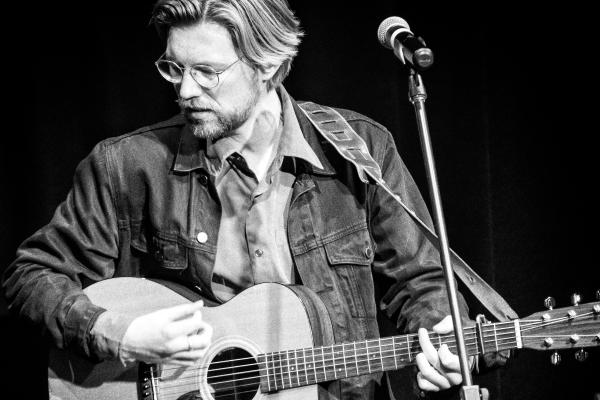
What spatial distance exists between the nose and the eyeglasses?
0.03 feet

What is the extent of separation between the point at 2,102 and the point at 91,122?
35cm

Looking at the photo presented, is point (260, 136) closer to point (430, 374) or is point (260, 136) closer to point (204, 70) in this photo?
point (204, 70)

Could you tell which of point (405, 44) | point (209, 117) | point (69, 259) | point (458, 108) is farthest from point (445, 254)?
point (458, 108)

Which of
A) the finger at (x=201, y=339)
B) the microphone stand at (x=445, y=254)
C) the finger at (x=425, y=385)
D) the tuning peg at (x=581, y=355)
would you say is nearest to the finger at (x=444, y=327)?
the finger at (x=425, y=385)

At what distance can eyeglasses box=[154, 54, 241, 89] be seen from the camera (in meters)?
2.79

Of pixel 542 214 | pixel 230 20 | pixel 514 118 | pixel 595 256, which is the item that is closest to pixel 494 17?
pixel 514 118

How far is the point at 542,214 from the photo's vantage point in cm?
359

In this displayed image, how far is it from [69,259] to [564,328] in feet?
5.05

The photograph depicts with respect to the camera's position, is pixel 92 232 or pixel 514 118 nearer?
pixel 92 232

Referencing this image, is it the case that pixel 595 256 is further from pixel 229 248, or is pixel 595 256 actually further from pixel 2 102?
pixel 2 102

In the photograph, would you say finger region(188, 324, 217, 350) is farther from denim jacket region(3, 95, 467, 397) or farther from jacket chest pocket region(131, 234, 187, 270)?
jacket chest pocket region(131, 234, 187, 270)

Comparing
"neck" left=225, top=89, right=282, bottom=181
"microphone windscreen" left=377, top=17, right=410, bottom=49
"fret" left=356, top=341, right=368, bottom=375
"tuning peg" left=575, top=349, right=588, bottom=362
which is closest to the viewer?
"microphone windscreen" left=377, top=17, right=410, bottom=49

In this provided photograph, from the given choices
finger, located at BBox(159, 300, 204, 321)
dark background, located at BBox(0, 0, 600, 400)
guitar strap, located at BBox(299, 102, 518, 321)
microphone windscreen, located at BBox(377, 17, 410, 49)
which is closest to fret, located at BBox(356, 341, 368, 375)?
guitar strap, located at BBox(299, 102, 518, 321)

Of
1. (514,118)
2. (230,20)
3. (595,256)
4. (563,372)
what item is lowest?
(563,372)
